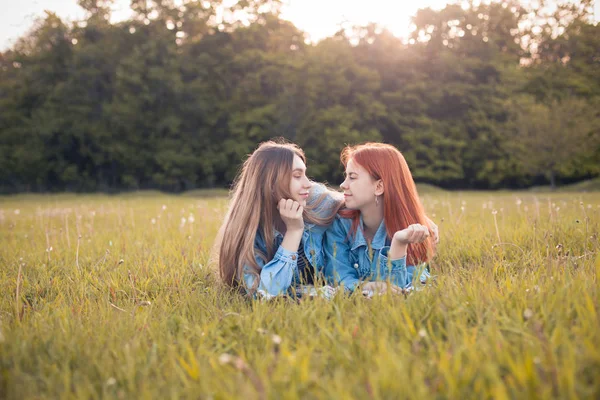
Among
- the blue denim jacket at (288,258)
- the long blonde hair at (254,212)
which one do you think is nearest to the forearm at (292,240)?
the blue denim jacket at (288,258)

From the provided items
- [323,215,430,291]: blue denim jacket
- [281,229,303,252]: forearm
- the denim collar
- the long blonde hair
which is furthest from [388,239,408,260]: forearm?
the long blonde hair

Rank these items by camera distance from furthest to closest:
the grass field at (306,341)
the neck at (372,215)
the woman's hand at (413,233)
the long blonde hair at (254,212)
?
the neck at (372,215) → the long blonde hair at (254,212) → the woman's hand at (413,233) → the grass field at (306,341)

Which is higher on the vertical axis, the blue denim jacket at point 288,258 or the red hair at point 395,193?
the red hair at point 395,193

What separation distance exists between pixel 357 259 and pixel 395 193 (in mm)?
596

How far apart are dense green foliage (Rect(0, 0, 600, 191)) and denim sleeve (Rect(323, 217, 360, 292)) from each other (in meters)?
25.4

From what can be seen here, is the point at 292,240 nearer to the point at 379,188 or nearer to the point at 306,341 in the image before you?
the point at 379,188

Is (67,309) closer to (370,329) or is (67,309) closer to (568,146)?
(370,329)

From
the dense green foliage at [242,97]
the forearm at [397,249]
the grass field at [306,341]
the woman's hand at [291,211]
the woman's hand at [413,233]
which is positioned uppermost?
the dense green foliage at [242,97]

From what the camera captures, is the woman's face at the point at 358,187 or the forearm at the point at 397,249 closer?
the forearm at the point at 397,249

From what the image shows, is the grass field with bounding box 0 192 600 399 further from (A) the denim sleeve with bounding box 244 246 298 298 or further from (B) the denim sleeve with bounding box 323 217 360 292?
(B) the denim sleeve with bounding box 323 217 360 292

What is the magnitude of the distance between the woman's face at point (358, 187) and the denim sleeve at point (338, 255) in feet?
0.95

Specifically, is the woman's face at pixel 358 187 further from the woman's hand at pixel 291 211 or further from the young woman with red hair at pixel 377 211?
the woman's hand at pixel 291 211

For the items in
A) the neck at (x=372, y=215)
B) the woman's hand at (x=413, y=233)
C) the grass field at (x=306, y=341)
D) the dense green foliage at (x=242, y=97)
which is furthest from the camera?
the dense green foliage at (x=242, y=97)

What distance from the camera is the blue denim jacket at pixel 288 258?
2930mm
